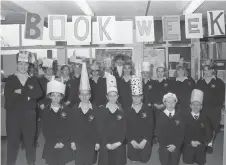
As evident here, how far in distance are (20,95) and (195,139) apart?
1.71 m

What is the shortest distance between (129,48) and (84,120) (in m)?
2.58

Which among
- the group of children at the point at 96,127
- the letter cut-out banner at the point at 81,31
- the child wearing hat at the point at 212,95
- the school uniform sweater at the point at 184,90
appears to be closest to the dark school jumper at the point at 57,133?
the group of children at the point at 96,127

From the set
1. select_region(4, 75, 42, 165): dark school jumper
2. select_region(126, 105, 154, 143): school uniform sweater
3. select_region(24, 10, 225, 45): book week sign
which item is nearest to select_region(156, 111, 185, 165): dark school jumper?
select_region(126, 105, 154, 143): school uniform sweater

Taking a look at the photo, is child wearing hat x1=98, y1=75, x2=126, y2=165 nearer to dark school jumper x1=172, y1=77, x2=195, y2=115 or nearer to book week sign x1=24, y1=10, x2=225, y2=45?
book week sign x1=24, y1=10, x2=225, y2=45

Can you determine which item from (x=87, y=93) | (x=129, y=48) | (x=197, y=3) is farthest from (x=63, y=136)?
(x=129, y=48)

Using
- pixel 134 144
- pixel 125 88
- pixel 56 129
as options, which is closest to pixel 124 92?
pixel 125 88

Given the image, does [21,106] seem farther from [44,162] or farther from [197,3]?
[197,3]

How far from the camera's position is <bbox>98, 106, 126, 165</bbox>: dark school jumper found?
2645mm

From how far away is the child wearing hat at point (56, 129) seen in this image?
8.68 ft

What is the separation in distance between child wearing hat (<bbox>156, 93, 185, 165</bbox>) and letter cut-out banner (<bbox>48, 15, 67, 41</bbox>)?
1213mm

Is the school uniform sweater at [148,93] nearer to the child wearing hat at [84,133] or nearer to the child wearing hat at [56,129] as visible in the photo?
the child wearing hat at [84,133]

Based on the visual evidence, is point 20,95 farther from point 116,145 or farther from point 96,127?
point 116,145

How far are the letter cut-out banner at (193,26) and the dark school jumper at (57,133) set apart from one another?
1.43 m

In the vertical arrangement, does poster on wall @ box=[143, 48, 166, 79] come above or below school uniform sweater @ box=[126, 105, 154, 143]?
above
